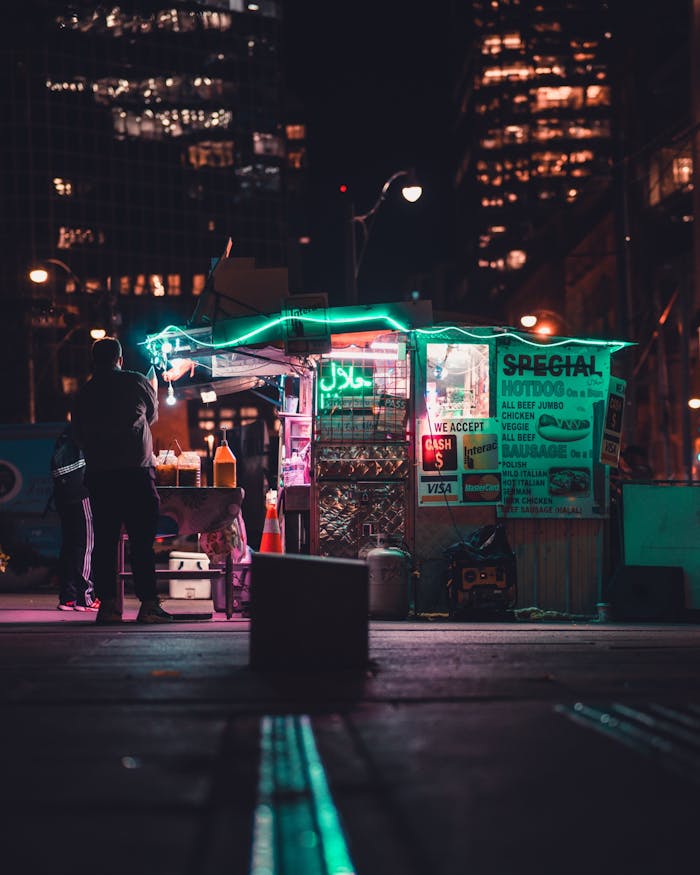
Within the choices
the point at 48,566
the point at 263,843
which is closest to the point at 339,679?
the point at 263,843

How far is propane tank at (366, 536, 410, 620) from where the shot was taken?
477 inches

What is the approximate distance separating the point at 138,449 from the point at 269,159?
117579 millimetres

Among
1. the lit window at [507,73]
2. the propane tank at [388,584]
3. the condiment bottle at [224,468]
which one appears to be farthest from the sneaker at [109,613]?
the lit window at [507,73]

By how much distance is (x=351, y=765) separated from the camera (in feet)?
15.0

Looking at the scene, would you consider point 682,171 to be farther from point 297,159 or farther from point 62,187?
point 297,159

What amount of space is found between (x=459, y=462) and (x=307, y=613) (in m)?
6.24

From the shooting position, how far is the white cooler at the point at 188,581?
11898 millimetres

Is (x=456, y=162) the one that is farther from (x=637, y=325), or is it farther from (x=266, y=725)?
(x=266, y=725)

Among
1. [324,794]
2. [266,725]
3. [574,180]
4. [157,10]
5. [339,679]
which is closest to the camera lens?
[324,794]

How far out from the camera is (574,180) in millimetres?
145625

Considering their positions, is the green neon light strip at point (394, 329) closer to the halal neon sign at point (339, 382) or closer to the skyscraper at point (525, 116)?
the halal neon sign at point (339, 382)

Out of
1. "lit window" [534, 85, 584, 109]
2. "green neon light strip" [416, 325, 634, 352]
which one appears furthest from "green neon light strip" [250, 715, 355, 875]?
"lit window" [534, 85, 584, 109]

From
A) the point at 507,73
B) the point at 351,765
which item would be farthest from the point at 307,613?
the point at 507,73

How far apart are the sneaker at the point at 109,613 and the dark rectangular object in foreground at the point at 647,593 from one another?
5.24 metres
